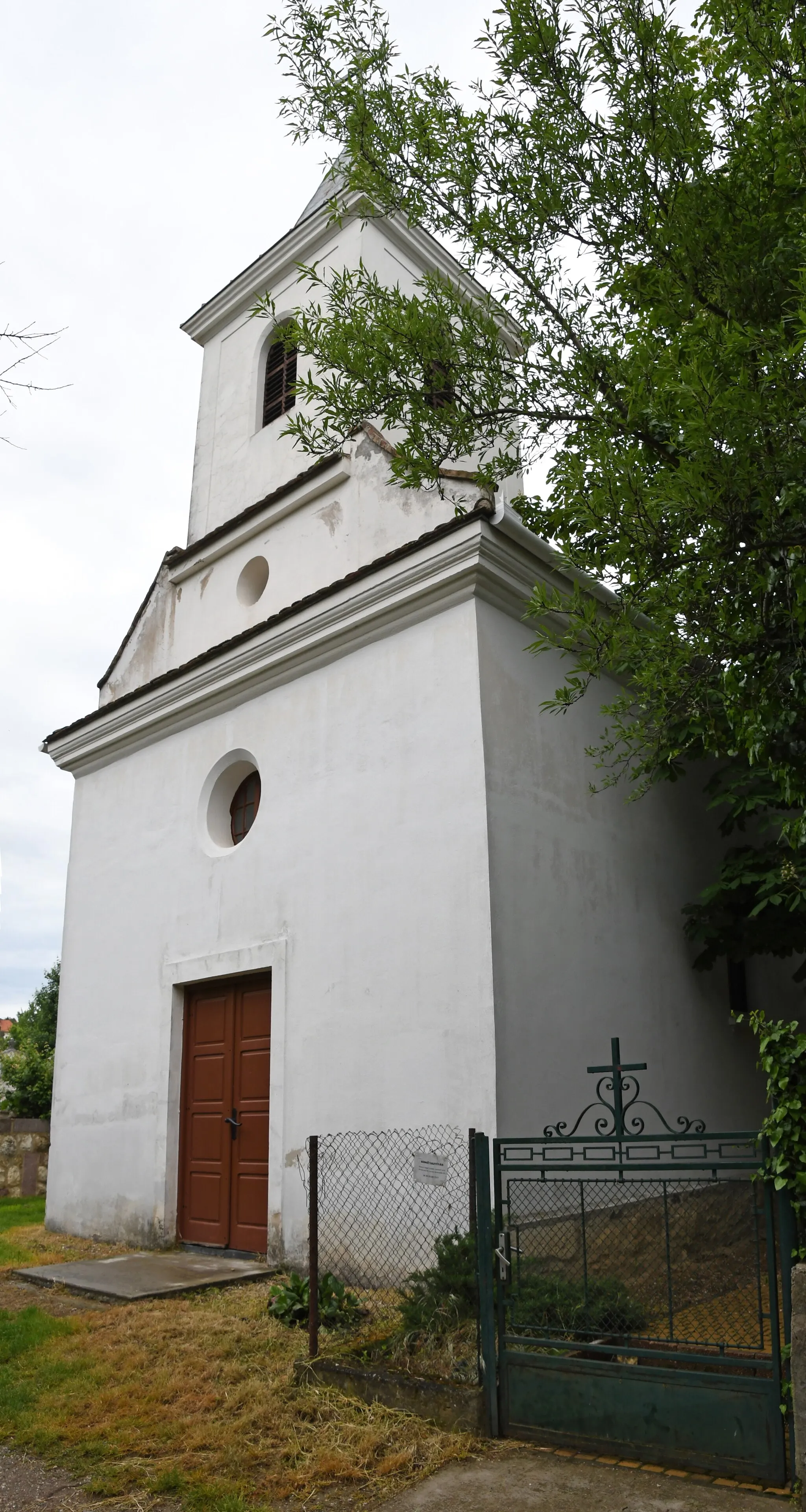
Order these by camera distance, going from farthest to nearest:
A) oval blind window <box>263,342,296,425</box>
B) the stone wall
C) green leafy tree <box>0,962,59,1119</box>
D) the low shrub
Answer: green leafy tree <box>0,962,59,1119</box>, the stone wall, oval blind window <box>263,342,296,425</box>, the low shrub

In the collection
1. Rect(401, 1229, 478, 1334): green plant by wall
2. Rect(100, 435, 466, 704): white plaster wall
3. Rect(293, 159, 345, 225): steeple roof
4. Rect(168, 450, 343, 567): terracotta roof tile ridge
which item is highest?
Rect(293, 159, 345, 225): steeple roof

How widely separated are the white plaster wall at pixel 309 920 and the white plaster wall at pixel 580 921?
30cm

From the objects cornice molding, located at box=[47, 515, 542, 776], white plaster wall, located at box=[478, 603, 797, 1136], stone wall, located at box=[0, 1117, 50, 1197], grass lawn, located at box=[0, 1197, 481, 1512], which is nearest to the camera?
grass lawn, located at box=[0, 1197, 481, 1512]

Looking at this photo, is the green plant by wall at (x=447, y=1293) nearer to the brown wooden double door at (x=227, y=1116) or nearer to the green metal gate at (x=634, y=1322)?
the green metal gate at (x=634, y=1322)

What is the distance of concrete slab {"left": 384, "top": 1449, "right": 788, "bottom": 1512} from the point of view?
14.3 ft

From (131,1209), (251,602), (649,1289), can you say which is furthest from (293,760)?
(649,1289)

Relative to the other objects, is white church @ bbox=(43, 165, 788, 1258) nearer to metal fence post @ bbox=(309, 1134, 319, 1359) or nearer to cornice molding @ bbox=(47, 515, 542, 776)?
cornice molding @ bbox=(47, 515, 542, 776)

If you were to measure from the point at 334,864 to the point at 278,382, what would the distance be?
6.50m

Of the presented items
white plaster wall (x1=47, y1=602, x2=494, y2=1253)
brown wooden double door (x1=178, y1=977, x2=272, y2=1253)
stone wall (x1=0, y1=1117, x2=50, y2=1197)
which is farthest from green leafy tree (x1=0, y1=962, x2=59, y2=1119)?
brown wooden double door (x1=178, y1=977, x2=272, y2=1253)

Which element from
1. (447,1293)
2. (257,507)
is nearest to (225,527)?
(257,507)

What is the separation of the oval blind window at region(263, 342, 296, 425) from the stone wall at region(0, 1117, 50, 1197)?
10038 millimetres

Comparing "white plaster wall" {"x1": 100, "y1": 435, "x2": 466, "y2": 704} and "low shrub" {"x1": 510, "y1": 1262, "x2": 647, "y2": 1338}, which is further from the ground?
"white plaster wall" {"x1": 100, "y1": 435, "x2": 466, "y2": 704}

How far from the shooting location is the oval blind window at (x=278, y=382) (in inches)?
483

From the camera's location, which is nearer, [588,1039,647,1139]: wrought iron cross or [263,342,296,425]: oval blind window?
[588,1039,647,1139]: wrought iron cross
